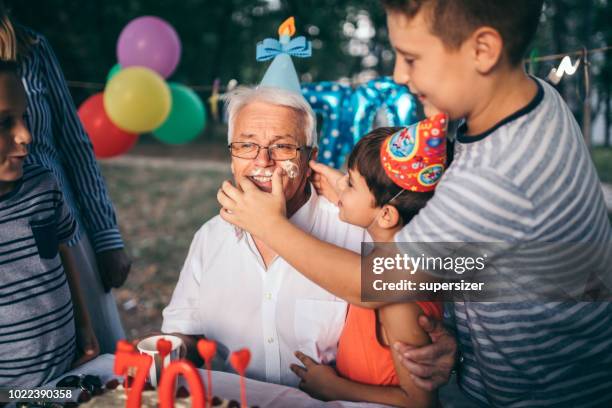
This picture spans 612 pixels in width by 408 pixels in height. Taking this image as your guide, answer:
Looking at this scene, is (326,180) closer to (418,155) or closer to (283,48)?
(283,48)

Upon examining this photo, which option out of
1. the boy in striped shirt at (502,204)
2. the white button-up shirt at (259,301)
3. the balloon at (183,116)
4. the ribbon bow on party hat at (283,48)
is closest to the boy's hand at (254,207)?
the boy in striped shirt at (502,204)

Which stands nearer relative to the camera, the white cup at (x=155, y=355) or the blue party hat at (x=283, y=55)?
the white cup at (x=155, y=355)

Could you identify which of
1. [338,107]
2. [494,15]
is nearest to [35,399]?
[494,15]

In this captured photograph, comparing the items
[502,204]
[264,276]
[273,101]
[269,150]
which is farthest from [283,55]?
[502,204]

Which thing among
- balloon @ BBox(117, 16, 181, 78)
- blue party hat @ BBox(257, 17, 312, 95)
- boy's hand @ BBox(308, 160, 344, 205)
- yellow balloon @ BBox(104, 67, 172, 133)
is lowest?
boy's hand @ BBox(308, 160, 344, 205)

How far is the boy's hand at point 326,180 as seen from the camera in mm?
1984

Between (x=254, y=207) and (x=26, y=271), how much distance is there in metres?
0.83

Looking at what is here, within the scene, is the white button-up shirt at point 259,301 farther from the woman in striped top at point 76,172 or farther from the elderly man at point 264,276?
the woman in striped top at point 76,172

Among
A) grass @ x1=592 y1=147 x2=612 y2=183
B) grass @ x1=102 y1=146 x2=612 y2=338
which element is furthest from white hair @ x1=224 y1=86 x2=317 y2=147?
grass @ x1=592 y1=147 x2=612 y2=183

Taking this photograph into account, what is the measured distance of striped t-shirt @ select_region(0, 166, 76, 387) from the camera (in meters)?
1.62

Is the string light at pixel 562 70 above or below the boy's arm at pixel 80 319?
above

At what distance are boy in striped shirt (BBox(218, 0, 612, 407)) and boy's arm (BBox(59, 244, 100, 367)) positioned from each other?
79 cm

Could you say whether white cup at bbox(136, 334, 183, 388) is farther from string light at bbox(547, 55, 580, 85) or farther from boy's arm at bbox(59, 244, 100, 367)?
string light at bbox(547, 55, 580, 85)

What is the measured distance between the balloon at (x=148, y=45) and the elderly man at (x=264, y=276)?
2.42m
